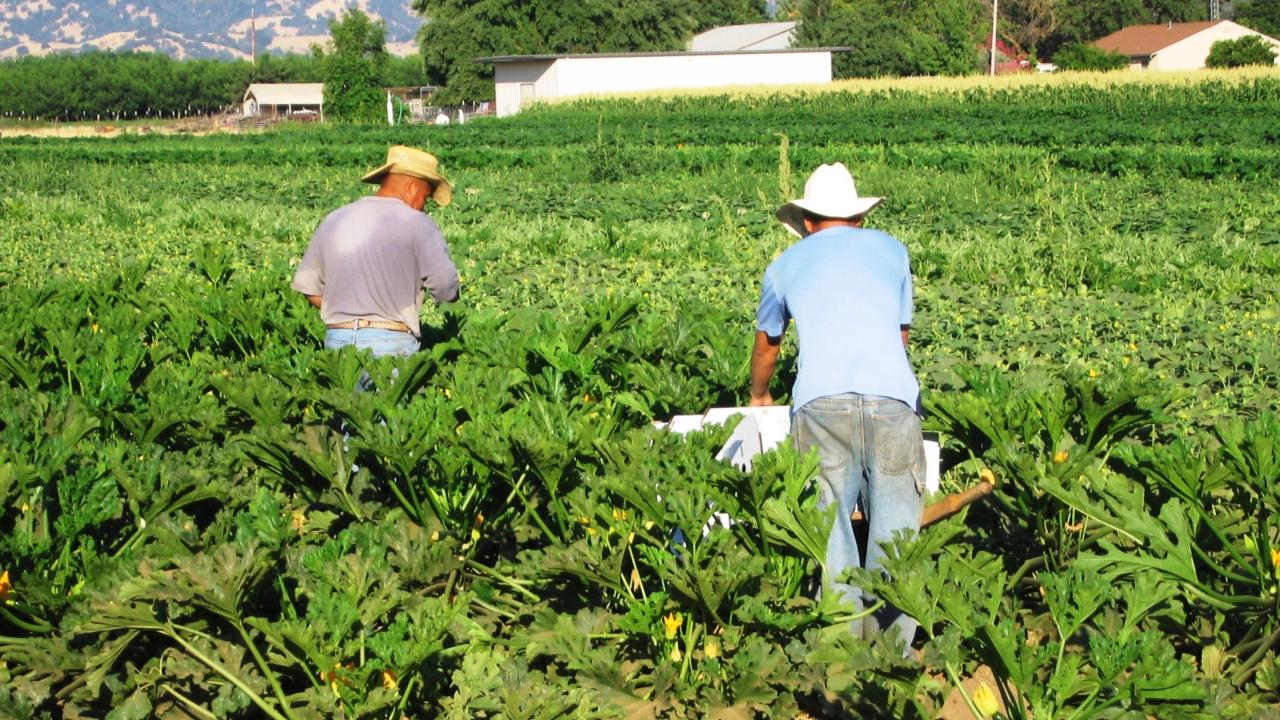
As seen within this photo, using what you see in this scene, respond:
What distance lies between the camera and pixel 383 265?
225 inches

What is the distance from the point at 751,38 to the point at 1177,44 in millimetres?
27100

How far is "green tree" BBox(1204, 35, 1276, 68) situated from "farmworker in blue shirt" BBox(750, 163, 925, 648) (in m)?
67.9

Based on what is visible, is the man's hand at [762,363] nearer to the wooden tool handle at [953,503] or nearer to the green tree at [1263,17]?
the wooden tool handle at [953,503]

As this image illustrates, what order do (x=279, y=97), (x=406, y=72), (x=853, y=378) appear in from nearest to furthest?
(x=853, y=378) < (x=279, y=97) < (x=406, y=72)

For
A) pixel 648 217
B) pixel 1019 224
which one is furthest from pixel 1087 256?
pixel 648 217

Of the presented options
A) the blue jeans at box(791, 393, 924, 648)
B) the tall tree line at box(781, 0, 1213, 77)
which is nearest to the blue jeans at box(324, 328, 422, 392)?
the blue jeans at box(791, 393, 924, 648)

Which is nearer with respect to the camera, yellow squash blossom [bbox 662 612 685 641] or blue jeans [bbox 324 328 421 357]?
yellow squash blossom [bbox 662 612 685 641]

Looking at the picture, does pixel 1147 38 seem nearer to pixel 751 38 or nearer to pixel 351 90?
pixel 751 38

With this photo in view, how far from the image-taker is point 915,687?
3.35 m

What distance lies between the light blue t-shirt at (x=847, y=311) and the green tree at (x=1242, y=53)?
67929mm

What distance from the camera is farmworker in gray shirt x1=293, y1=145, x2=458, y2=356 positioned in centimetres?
570

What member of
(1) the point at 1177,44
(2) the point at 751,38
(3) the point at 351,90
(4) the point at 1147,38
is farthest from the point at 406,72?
(1) the point at 1177,44

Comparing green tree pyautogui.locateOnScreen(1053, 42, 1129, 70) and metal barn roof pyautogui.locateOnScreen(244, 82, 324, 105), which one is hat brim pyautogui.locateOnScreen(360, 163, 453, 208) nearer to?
green tree pyautogui.locateOnScreen(1053, 42, 1129, 70)

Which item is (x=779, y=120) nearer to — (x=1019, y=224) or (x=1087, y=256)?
(x=1019, y=224)
